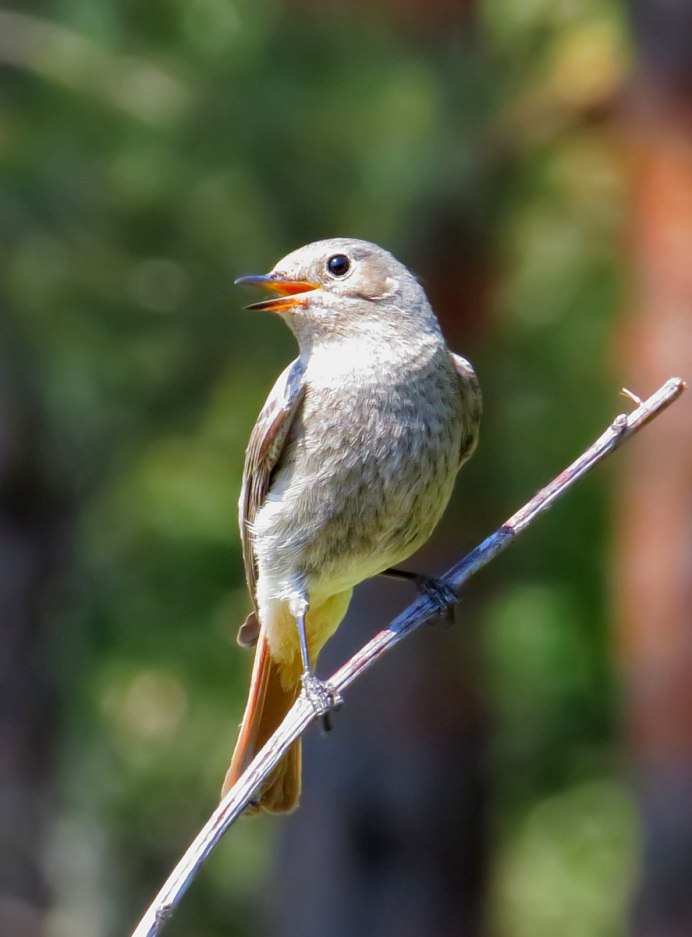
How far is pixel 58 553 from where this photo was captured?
1115 centimetres

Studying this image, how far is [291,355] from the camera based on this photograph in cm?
935

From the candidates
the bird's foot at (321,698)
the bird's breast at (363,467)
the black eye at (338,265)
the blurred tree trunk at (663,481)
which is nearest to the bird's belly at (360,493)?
the bird's breast at (363,467)

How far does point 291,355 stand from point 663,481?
2.23 m

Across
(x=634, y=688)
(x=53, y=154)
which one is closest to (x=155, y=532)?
(x=53, y=154)

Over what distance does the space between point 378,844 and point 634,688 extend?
8.02ft

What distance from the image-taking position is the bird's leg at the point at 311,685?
4.27 metres

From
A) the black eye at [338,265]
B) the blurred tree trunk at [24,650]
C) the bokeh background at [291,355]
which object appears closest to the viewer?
the black eye at [338,265]

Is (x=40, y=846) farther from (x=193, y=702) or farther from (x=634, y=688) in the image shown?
(x=634, y=688)

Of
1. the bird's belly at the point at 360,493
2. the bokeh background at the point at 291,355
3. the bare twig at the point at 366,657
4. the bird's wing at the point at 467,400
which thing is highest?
the bokeh background at the point at 291,355

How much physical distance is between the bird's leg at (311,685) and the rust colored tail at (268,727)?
11 centimetres

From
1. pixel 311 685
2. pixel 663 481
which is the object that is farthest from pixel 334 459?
pixel 663 481

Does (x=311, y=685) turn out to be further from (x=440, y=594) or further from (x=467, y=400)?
(x=467, y=400)

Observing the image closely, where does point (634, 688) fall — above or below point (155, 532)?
below

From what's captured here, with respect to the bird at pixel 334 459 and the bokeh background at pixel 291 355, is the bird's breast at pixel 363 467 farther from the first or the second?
the bokeh background at pixel 291 355
